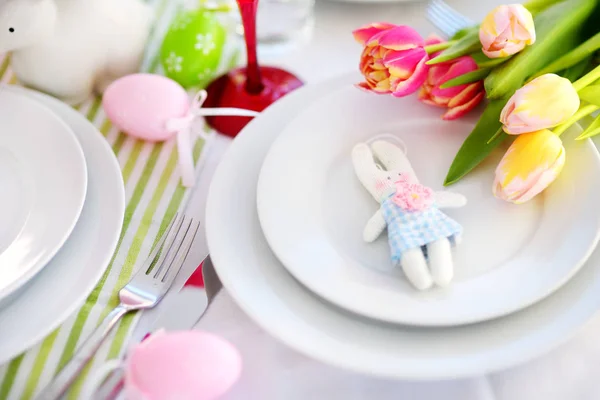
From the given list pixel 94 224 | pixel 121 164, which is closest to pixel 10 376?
pixel 94 224

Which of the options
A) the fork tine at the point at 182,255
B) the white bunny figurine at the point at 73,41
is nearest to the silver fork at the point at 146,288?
the fork tine at the point at 182,255

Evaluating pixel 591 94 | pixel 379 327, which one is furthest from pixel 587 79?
pixel 379 327

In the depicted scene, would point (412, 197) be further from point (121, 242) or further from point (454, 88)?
point (121, 242)

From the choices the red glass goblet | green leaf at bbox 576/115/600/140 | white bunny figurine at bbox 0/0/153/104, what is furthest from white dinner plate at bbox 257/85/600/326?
white bunny figurine at bbox 0/0/153/104

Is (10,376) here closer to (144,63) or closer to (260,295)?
(260,295)

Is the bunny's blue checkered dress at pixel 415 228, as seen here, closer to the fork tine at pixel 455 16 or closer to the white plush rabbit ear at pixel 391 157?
the white plush rabbit ear at pixel 391 157

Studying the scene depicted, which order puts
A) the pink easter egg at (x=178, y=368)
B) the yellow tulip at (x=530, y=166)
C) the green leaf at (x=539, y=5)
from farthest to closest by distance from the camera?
the green leaf at (x=539, y=5) < the yellow tulip at (x=530, y=166) < the pink easter egg at (x=178, y=368)

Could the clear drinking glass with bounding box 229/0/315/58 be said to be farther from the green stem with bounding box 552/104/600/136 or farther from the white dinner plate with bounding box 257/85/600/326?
the green stem with bounding box 552/104/600/136
